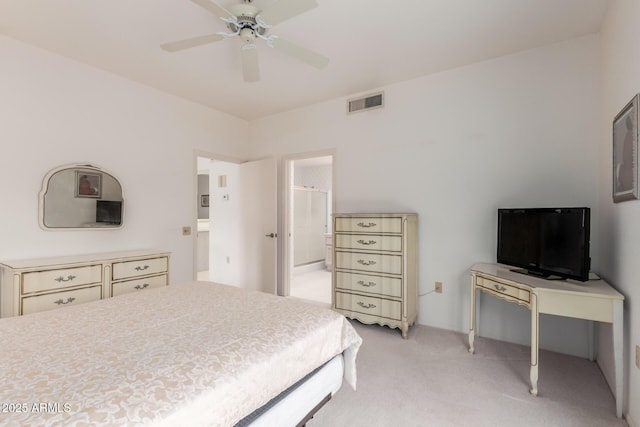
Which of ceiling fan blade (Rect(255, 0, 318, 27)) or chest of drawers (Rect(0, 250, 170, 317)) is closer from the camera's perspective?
ceiling fan blade (Rect(255, 0, 318, 27))

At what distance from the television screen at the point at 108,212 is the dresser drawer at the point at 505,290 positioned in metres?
3.60

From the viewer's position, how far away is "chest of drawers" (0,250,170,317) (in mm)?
2238

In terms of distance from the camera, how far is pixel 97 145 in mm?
3039

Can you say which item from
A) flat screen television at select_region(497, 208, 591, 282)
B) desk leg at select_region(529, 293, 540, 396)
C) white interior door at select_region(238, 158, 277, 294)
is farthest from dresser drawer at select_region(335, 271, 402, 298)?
white interior door at select_region(238, 158, 277, 294)

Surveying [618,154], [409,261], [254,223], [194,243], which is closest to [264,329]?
[409,261]

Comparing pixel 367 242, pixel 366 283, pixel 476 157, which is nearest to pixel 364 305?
pixel 366 283

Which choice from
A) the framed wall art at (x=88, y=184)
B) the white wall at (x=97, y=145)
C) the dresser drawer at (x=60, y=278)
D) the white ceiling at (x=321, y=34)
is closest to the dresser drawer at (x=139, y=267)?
→ the dresser drawer at (x=60, y=278)

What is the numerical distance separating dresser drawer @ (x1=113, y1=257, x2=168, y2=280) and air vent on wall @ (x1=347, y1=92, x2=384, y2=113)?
2751mm

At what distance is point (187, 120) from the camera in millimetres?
3836

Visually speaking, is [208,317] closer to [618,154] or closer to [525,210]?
[525,210]

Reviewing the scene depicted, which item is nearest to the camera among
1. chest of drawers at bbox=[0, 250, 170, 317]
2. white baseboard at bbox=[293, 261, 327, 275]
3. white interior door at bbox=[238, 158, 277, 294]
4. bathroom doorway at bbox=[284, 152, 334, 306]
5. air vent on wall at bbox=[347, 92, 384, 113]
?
chest of drawers at bbox=[0, 250, 170, 317]

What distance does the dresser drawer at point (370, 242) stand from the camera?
2.91m

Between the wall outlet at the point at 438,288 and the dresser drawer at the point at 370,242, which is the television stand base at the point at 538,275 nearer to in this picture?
the wall outlet at the point at 438,288

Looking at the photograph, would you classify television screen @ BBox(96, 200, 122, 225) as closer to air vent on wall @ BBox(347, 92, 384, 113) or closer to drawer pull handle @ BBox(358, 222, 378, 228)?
drawer pull handle @ BBox(358, 222, 378, 228)
